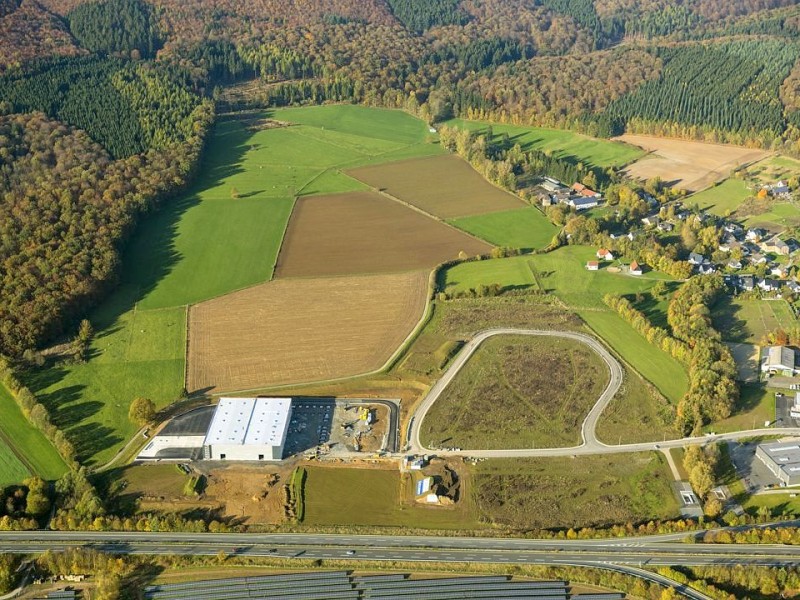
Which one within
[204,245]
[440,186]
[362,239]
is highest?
[440,186]

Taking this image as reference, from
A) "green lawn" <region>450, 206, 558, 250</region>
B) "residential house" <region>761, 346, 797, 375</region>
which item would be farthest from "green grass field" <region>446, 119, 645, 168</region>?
"residential house" <region>761, 346, 797, 375</region>

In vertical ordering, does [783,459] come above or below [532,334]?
below

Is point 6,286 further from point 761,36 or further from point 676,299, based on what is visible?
point 761,36

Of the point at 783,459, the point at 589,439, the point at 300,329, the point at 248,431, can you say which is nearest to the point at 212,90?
the point at 300,329

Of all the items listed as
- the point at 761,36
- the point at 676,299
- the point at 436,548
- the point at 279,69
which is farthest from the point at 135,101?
the point at 761,36

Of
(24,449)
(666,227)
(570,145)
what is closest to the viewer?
(24,449)

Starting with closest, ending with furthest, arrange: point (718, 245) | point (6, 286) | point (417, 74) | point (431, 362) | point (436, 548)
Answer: point (436, 548)
point (431, 362)
point (6, 286)
point (718, 245)
point (417, 74)

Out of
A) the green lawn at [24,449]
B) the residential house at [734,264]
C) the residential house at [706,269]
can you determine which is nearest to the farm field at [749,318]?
the residential house at [706,269]

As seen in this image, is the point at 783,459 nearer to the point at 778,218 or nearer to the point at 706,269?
the point at 706,269
